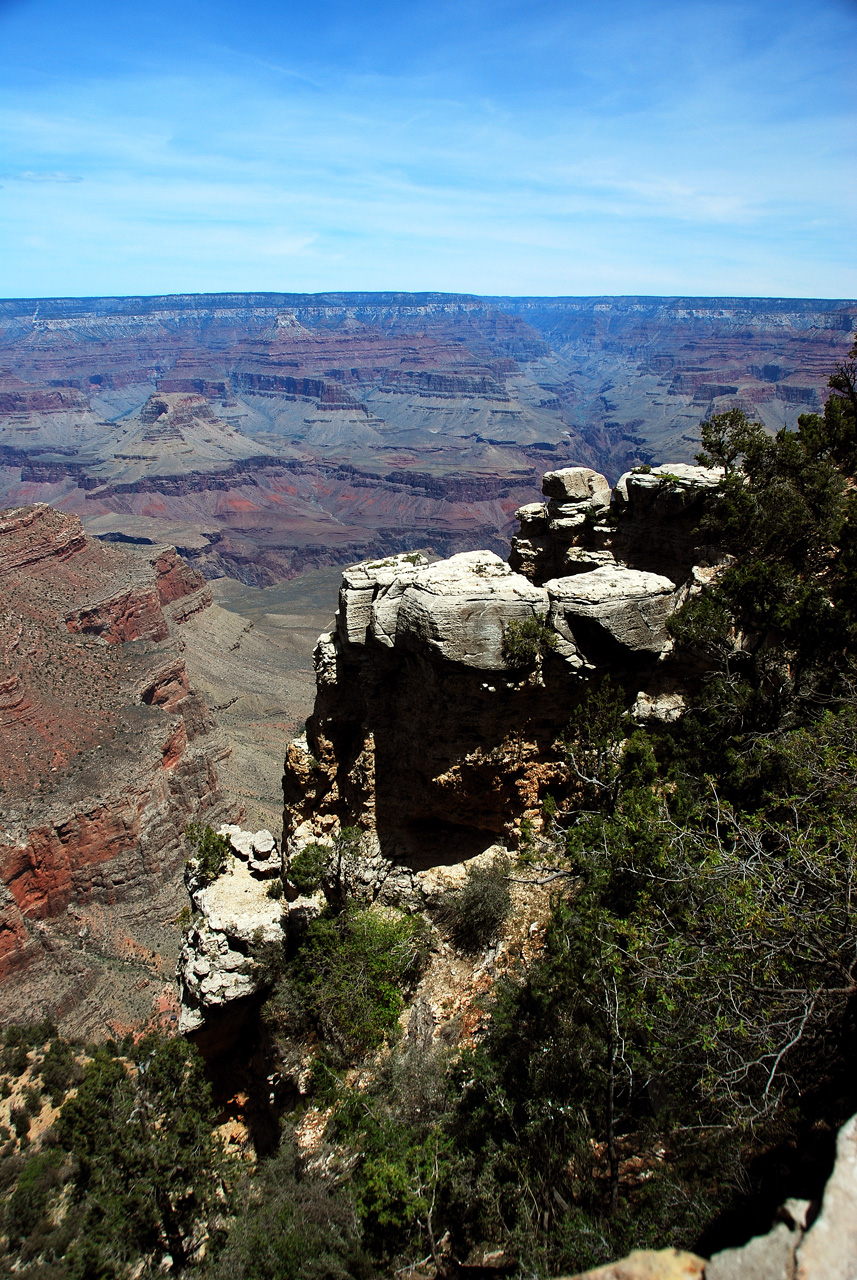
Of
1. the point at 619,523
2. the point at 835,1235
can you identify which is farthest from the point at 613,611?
the point at 835,1235

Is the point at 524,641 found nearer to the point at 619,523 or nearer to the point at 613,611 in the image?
the point at 613,611

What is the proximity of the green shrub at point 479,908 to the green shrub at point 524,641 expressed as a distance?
15.1 feet

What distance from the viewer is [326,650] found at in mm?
18281

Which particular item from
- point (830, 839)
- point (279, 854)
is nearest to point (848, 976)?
point (830, 839)

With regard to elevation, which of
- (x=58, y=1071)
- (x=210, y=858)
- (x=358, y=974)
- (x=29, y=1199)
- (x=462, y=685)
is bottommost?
(x=58, y=1071)

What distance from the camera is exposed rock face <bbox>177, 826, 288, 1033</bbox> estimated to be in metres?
16.8

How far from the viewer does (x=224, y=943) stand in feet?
56.9

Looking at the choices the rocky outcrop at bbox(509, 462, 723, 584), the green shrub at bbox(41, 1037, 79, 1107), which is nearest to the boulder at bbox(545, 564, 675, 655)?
the rocky outcrop at bbox(509, 462, 723, 584)

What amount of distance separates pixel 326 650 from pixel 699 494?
11152 mm

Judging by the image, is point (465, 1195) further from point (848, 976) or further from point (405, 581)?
point (405, 581)

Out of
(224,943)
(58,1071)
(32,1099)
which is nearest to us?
(224,943)

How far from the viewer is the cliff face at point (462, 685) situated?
14516 millimetres

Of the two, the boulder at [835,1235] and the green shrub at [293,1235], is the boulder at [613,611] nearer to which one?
the boulder at [835,1235]

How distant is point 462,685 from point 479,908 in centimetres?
464
